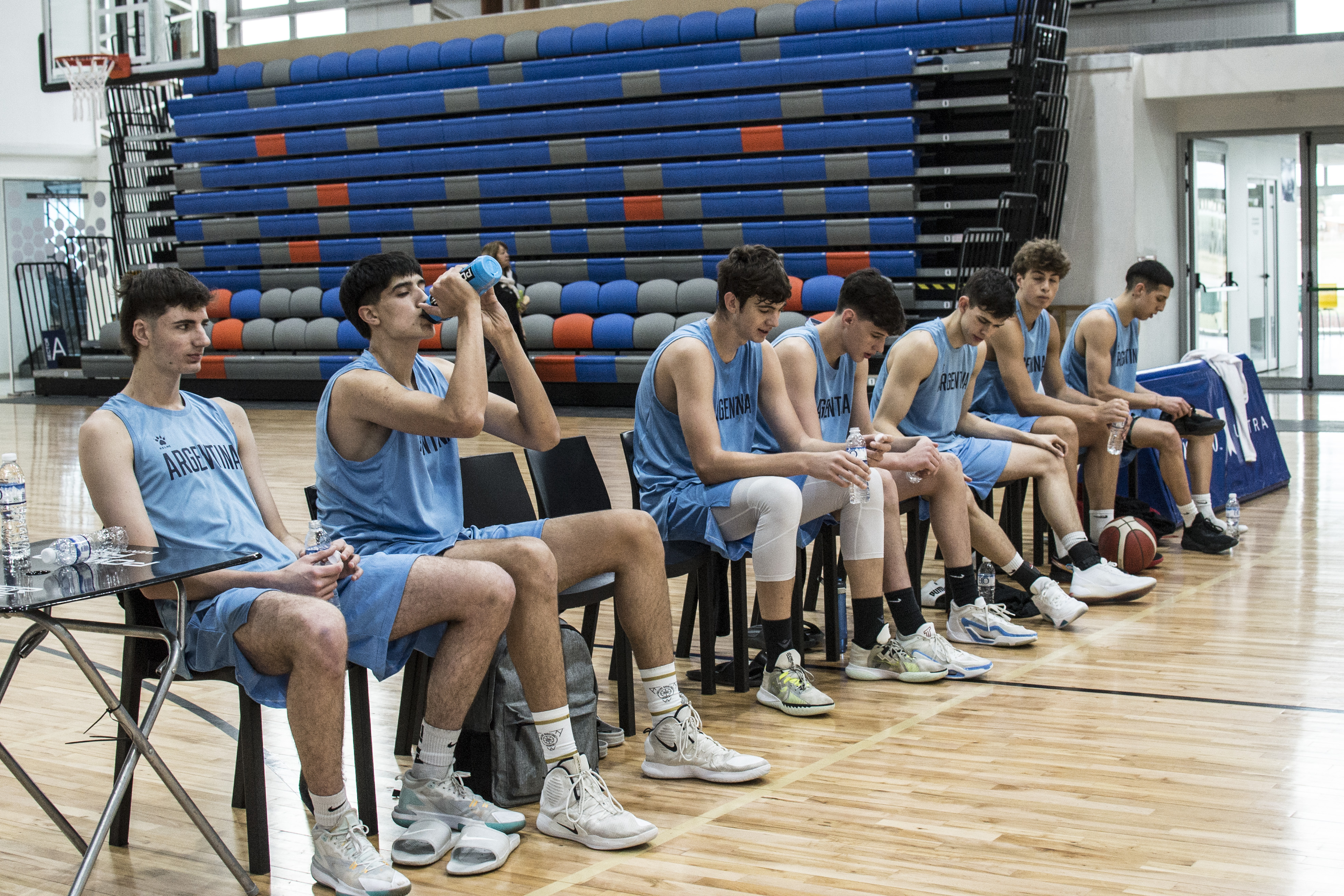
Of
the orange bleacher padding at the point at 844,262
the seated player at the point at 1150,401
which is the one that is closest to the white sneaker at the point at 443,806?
the seated player at the point at 1150,401

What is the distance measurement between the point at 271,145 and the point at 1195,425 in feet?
31.6

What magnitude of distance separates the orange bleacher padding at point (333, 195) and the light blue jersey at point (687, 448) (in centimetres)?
913

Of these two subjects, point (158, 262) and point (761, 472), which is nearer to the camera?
point (761, 472)

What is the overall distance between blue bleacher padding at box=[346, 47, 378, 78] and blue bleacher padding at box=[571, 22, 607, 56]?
2139 millimetres

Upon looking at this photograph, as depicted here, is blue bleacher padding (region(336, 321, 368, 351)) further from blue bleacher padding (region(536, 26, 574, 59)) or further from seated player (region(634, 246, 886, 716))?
seated player (region(634, 246, 886, 716))

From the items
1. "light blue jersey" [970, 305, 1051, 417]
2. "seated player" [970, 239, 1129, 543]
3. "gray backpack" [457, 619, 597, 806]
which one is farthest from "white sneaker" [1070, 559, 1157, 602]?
"gray backpack" [457, 619, 597, 806]

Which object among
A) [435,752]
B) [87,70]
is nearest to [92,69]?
[87,70]

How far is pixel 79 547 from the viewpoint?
204cm

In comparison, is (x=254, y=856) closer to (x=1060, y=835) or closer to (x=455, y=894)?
(x=455, y=894)

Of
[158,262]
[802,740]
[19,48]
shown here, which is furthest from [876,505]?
[19,48]

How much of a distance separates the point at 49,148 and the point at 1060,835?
14565mm

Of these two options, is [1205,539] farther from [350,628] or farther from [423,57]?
[423,57]

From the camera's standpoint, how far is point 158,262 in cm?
1273

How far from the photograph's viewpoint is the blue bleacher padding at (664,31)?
10281mm
